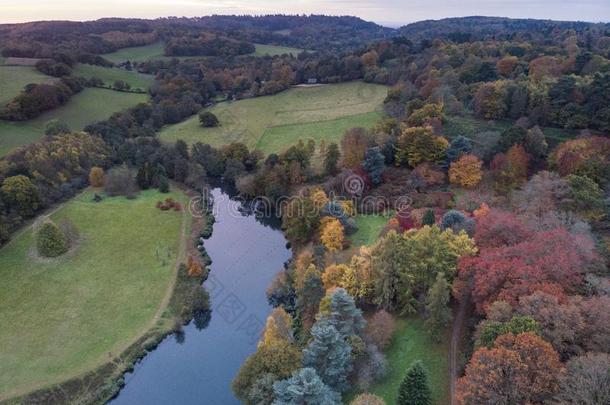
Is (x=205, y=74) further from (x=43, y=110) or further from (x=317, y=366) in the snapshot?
(x=317, y=366)

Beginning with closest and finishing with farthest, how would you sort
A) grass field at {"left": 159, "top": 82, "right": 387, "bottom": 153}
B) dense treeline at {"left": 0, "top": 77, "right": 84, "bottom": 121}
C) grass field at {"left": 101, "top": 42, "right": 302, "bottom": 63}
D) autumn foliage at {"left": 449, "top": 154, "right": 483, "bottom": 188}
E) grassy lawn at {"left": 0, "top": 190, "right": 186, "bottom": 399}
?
grassy lawn at {"left": 0, "top": 190, "right": 186, "bottom": 399} < autumn foliage at {"left": 449, "top": 154, "right": 483, "bottom": 188} < dense treeline at {"left": 0, "top": 77, "right": 84, "bottom": 121} < grass field at {"left": 159, "top": 82, "right": 387, "bottom": 153} < grass field at {"left": 101, "top": 42, "right": 302, "bottom": 63}

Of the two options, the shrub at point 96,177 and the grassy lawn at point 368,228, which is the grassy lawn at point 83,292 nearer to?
the shrub at point 96,177

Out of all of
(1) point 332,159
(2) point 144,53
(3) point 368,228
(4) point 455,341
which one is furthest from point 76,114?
(4) point 455,341

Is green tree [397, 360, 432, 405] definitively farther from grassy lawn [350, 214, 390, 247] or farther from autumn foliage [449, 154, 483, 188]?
autumn foliage [449, 154, 483, 188]

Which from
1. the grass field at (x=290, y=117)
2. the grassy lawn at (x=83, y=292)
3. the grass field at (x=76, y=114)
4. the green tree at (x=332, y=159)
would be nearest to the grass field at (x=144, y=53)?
the grass field at (x=76, y=114)

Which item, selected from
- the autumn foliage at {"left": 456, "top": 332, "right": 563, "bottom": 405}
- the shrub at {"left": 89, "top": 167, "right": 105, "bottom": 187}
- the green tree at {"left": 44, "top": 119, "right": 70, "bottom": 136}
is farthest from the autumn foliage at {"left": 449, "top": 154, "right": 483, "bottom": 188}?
the green tree at {"left": 44, "top": 119, "right": 70, "bottom": 136}
